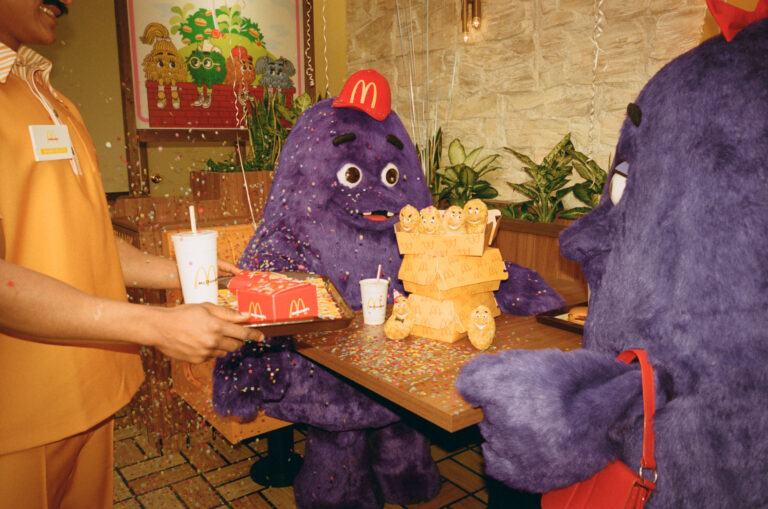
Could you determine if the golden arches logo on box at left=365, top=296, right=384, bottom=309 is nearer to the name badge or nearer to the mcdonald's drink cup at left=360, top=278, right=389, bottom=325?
the mcdonald's drink cup at left=360, top=278, right=389, bottom=325

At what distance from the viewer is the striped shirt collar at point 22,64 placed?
960 millimetres

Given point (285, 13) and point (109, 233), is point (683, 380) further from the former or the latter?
point (285, 13)

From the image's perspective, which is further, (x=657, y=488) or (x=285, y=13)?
(x=285, y=13)

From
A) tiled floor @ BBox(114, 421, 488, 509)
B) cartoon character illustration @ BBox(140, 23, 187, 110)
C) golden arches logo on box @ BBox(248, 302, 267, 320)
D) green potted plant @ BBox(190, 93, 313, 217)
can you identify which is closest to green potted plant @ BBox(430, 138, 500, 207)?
green potted plant @ BBox(190, 93, 313, 217)

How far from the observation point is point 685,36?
2295 mm

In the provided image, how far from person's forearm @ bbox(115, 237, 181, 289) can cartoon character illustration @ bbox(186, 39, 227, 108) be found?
298 centimetres

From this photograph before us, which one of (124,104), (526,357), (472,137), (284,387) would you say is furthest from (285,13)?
(526,357)

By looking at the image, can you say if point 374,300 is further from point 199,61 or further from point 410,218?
point 199,61

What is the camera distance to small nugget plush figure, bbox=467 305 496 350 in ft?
4.30

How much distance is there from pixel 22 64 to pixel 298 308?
0.73 m

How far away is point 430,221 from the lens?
1.41 m

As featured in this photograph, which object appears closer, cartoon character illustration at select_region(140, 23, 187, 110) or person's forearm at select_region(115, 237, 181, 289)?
person's forearm at select_region(115, 237, 181, 289)

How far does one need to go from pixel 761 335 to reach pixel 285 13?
4.27 m

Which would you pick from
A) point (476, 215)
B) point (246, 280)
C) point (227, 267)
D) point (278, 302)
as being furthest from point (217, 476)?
point (476, 215)
